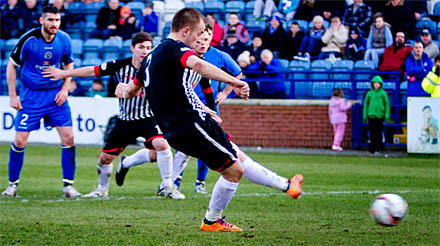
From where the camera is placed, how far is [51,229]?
22.4 ft

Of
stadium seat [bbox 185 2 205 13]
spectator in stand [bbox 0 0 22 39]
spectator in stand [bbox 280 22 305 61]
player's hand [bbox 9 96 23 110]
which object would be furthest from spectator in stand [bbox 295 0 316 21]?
player's hand [bbox 9 96 23 110]

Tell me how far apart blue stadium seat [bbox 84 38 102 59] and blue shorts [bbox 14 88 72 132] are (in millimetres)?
12570

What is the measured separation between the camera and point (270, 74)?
61.7ft

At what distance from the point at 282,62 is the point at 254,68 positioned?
43.8 inches

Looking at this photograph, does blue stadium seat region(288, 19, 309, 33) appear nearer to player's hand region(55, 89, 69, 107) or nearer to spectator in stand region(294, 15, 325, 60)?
spectator in stand region(294, 15, 325, 60)

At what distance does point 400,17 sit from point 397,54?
1676mm

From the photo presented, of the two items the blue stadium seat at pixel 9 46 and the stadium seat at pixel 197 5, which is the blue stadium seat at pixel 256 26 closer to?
the stadium seat at pixel 197 5

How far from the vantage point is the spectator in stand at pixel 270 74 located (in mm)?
18516

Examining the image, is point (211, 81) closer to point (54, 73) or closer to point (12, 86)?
point (54, 73)

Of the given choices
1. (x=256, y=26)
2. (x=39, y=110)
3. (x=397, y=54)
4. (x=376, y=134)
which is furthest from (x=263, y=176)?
(x=256, y=26)

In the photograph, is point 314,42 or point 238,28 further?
point 238,28

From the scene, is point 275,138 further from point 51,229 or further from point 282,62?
point 51,229

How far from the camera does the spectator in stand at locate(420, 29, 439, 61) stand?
1773cm

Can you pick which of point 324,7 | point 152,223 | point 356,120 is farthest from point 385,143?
point 152,223
